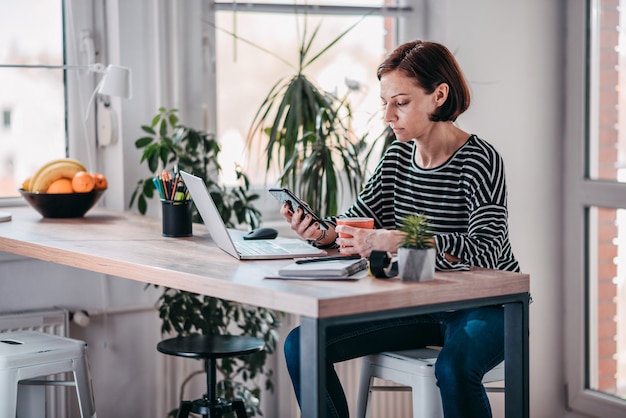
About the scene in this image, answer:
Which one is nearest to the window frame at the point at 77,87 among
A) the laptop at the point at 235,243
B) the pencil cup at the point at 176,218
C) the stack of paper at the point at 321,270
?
the pencil cup at the point at 176,218

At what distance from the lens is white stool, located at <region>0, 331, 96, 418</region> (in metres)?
2.42

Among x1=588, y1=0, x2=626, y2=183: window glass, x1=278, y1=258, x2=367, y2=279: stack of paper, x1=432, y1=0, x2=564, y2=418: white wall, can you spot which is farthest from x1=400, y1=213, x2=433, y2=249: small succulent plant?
x1=588, y1=0, x2=626, y2=183: window glass

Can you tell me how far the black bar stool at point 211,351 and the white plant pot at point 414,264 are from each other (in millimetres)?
795

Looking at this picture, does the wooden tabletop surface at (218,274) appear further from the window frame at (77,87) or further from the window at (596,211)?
the window at (596,211)

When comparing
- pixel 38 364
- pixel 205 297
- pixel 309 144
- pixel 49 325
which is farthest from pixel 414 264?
pixel 49 325

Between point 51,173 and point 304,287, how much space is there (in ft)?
4.72

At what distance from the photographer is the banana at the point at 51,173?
9.59ft

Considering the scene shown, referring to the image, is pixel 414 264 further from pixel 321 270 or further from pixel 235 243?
pixel 235 243

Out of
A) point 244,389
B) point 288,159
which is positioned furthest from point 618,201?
point 244,389

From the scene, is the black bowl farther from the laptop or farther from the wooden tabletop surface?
the laptop

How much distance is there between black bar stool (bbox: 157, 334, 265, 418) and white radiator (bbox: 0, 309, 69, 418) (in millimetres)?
674

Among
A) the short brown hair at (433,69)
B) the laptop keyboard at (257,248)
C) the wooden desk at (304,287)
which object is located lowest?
the wooden desk at (304,287)

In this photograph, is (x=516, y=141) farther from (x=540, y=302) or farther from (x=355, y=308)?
(x=355, y=308)

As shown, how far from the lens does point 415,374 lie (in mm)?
2139
